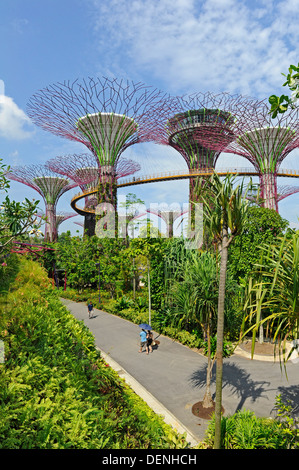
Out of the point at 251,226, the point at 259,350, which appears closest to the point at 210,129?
the point at 251,226

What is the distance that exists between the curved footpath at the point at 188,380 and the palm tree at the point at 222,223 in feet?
7.00

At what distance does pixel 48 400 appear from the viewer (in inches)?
160

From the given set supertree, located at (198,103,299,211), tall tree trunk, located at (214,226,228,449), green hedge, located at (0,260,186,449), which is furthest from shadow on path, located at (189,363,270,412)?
supertree, located at (198,103,299,211)

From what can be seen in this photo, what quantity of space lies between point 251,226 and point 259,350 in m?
5.75

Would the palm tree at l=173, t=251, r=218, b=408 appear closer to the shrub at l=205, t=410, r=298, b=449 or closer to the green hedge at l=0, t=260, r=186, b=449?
the shrub at l=205, t=410, r=298, b=449

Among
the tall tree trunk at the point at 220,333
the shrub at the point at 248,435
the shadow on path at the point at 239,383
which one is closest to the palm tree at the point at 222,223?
the tall tree trunk at the point at 220,333

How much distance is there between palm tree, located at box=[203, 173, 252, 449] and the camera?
5.58 metres

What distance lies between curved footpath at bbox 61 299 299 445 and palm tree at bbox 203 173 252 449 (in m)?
2.13

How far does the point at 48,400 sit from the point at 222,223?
4266 mm

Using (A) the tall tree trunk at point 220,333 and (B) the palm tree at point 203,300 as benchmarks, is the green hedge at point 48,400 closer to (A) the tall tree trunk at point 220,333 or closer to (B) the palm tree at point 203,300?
(A) the tall tree trunk at point 220,333

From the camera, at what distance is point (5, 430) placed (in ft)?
11.2

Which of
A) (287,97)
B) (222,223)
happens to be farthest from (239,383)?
(287,97)

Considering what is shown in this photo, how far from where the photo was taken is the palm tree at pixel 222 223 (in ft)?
18.3

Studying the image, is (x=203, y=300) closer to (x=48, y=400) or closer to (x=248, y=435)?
(x=248, y=435)
